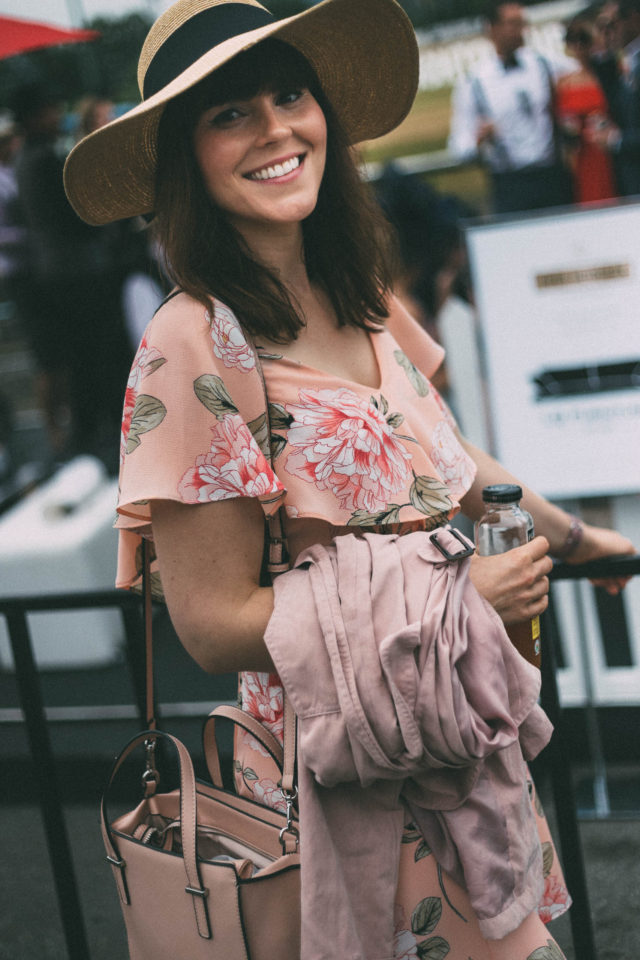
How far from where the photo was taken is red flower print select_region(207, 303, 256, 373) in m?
1.36

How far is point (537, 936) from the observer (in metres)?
1.37

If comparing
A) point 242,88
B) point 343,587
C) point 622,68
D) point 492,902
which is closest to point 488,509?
point 343,587

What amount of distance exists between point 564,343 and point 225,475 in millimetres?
2465

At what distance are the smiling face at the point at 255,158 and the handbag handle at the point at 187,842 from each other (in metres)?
0.75

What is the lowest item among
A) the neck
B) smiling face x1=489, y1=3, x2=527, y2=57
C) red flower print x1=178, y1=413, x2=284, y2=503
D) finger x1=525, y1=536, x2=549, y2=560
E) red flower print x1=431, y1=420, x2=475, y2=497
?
finger x1=525, y1=536, x2=549, y2=560

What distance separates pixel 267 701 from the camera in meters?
1.48

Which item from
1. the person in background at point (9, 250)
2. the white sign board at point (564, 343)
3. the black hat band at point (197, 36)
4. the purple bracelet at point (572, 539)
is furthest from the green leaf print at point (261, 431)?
the person in background at point (9, 250)

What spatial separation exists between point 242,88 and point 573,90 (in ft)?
Answer: 19.0

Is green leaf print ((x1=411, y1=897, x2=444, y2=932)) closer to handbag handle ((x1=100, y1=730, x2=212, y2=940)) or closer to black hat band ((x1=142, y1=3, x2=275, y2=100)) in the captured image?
handbag handle ((x1=100, y1=730, x2=212, y2=940))

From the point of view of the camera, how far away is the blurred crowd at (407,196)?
5828 millimetres

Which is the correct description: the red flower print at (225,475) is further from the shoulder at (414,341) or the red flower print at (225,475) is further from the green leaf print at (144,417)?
the shoulder at (414,341)

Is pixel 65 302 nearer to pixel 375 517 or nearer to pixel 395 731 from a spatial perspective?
pixel 375 517

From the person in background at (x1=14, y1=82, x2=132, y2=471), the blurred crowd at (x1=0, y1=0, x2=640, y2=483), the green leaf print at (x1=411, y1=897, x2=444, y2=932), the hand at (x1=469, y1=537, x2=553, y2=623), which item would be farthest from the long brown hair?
the person in background at (x1=14, y1=82, x2=132, y2=471)

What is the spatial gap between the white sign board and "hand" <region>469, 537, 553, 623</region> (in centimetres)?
223
